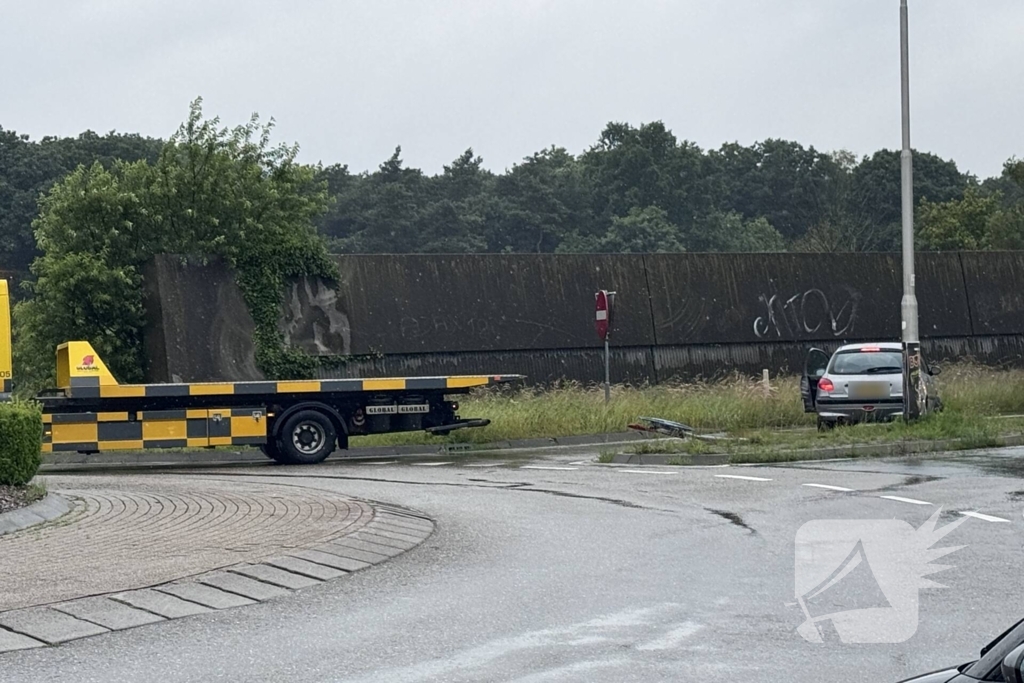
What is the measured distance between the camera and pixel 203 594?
8305 mm

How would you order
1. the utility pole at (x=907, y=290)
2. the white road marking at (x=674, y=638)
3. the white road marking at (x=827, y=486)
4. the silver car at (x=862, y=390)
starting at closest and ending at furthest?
the white road marking at (x=674, y=638) < the white road marking at (x=827, y=486) < the utility pole at (x=907, y=290) < the silver car at (x=862, y=390)

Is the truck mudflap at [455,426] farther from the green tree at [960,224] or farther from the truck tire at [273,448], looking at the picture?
the green tree at [960,224]

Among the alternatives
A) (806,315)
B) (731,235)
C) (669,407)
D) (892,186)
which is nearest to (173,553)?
(669,407)

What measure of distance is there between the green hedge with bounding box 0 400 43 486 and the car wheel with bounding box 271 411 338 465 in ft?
28.9

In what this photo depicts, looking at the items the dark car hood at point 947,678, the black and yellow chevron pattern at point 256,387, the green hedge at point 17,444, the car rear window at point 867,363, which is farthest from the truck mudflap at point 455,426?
the dark car hood at point 947,678

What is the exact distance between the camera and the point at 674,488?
14.8m

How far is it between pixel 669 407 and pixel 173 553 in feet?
60.6

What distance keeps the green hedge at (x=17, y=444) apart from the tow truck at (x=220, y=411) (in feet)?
27.6

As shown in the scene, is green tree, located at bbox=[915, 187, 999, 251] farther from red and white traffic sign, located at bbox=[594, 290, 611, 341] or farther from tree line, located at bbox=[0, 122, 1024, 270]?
red and white traffic sign, located at bbox=[594, 290, 611, 341]

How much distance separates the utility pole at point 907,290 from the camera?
22062 millimetres

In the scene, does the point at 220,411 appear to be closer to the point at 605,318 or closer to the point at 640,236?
the point at 605,318

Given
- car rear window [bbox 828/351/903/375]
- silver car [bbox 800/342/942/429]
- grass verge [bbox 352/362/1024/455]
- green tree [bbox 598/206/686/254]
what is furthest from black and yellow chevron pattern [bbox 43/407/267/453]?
green tree [bbox 598/206/686/254]

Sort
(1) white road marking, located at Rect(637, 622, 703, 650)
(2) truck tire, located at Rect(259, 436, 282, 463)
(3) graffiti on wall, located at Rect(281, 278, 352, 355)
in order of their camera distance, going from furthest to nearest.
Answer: (3) graffiti on wall, located at Rect(281, 278, 352, 355) < (2) truck tire, located at Rect(259, 436, 282, 463) < (1) white road marking, located at Rect(637, 622, 703, 650)

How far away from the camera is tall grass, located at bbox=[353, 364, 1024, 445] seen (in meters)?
25.3
